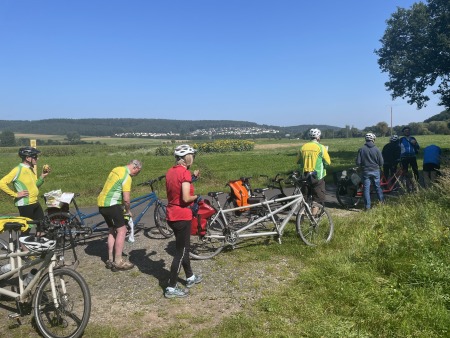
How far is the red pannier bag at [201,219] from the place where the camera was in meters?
6.20

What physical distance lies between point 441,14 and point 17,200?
31033mm

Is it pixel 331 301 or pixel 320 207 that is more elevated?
pixel 320 207

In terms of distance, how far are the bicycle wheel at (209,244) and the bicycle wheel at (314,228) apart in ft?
5.03

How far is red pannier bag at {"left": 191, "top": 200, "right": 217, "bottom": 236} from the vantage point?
620 cm

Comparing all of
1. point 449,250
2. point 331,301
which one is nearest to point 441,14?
point 449,250

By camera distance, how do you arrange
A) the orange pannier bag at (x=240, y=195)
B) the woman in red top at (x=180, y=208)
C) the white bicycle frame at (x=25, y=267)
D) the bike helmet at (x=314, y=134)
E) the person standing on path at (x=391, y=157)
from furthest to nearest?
the person standing on path at (x=391, y=157) < the bike helmet at (x=314, y=134) < the orange pannier bag at (x=240, y=195) < the woman in red top at (x=180, y=208) < the white bicycle frame at (x=25, y=267)

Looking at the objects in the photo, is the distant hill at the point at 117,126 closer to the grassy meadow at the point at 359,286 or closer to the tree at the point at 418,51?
the tree at the point at 418,51

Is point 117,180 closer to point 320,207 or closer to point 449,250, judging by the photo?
point 320,207

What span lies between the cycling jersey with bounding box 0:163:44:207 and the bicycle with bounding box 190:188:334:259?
122 inches

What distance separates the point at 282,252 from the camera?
6.56 metres

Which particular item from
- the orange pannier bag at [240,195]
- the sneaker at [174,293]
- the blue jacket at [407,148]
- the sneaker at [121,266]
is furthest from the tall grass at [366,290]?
the blue jacket at [407,148]

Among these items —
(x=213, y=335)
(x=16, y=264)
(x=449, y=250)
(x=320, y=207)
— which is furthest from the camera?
(x=320, y=207)

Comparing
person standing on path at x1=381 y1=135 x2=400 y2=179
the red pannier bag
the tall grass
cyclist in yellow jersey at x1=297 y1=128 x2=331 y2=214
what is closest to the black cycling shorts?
the red pannier bag

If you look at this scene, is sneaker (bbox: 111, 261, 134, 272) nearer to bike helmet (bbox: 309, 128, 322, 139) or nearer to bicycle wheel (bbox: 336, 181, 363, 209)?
bike helmet (bbox: 309, 128, 322, 139)
